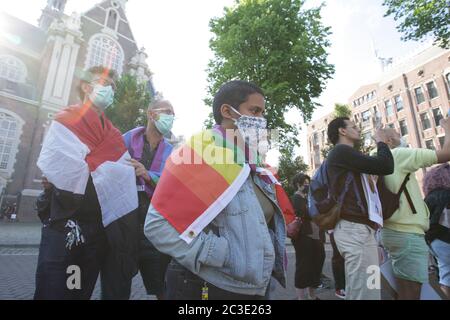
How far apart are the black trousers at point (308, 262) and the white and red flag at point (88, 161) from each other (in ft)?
9.73

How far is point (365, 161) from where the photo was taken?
2273 millimetres

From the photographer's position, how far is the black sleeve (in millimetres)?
2264

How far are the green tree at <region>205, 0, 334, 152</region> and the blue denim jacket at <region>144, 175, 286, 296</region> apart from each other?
1330 cm

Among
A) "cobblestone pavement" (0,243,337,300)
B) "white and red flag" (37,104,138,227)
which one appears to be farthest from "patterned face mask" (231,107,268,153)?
"cobblestone pavement" (0,243,337,300)

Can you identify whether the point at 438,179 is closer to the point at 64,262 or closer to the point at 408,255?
the point at 408,255

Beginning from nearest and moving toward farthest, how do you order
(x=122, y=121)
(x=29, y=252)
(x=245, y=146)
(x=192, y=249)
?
(x=192, y=249) < (x=245, y=146) < (x=29, y=252) < (x=122, y=121)

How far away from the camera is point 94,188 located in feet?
6.26

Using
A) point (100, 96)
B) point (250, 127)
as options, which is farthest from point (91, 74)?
point (250, 127)

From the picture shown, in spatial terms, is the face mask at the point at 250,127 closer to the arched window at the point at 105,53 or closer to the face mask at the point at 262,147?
the face mask at the point at 262,147

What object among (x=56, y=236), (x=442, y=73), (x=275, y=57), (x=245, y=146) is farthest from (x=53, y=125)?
(x=442, y=73)

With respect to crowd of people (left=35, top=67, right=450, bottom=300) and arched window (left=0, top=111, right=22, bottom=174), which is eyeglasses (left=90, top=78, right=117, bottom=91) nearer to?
crowd of people (left=35, top=67, right=450, bottom=300)

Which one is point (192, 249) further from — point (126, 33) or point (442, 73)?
point (442, 73)

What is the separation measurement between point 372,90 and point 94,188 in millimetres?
42532
